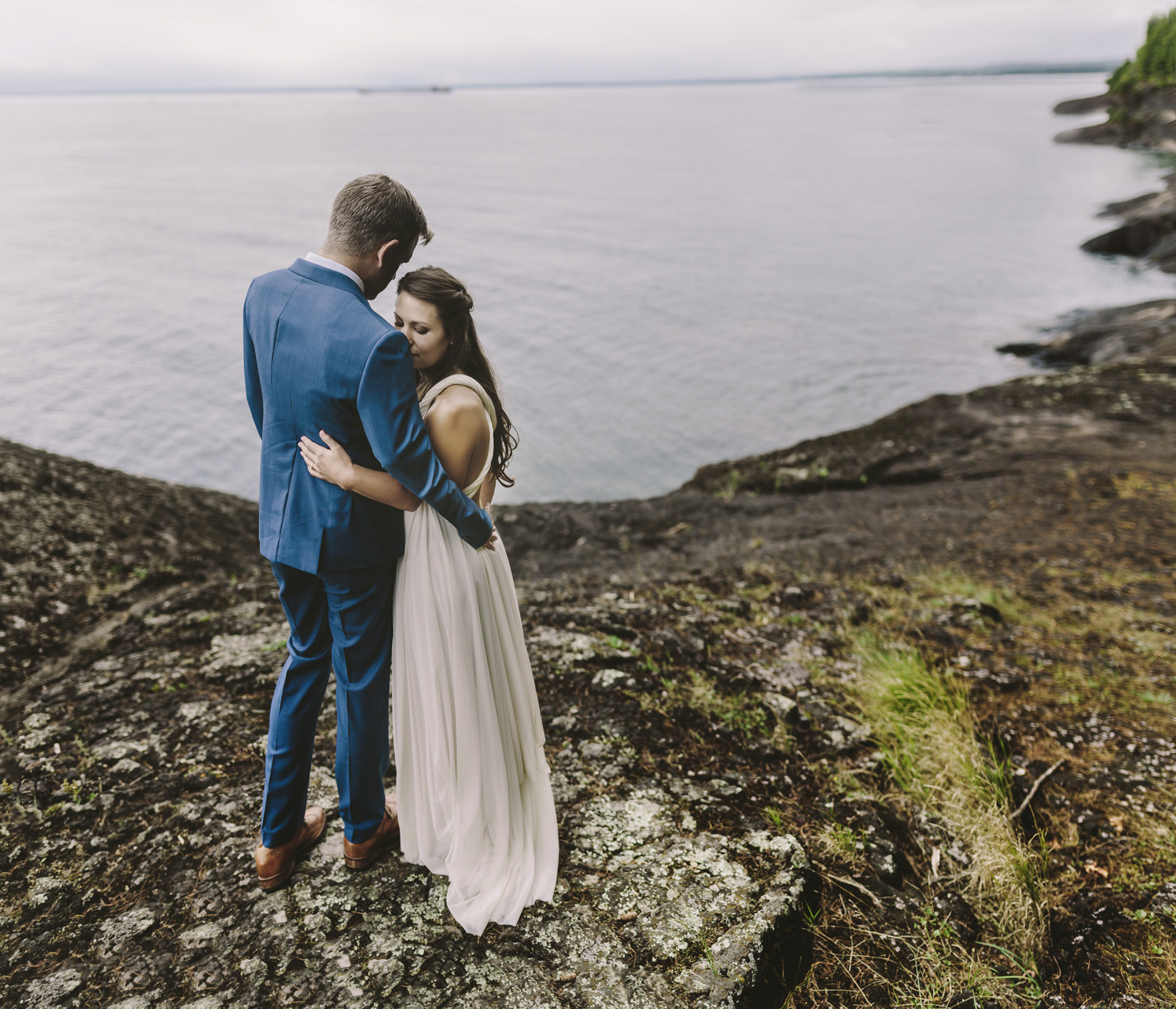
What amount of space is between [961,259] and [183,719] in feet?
120

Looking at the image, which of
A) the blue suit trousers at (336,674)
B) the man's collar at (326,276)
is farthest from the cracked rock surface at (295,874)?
the man's collar at (326,276)

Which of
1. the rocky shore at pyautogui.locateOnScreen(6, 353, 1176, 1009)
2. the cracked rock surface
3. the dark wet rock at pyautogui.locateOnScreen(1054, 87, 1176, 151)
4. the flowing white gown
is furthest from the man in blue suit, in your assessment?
the dark wet rock at pyautogui.locateOnScreen(1054, 87, 1176, 151)

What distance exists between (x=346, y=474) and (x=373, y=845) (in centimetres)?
180

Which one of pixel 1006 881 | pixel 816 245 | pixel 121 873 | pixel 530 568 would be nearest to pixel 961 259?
pixel 816 245

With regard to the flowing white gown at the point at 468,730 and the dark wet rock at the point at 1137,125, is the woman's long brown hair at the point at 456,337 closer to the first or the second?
the flowing white gown at the point at 468,730

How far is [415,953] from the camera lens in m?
2.88

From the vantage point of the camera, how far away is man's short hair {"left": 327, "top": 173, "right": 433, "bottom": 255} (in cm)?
253

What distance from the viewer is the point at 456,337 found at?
9.17ft

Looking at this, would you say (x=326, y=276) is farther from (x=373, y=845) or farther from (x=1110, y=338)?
(x=1110, y=338)

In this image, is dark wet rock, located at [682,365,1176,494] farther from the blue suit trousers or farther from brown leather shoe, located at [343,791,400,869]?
the blue suit trousers

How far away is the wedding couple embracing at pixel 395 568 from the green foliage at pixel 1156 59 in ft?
295

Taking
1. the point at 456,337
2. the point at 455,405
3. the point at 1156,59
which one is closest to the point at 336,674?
the point at 455,405

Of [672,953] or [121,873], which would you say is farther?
[121,873]

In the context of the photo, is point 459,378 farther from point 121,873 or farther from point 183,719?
point 183,719
